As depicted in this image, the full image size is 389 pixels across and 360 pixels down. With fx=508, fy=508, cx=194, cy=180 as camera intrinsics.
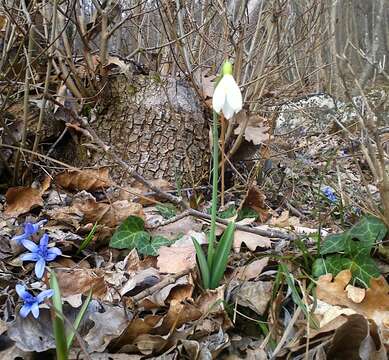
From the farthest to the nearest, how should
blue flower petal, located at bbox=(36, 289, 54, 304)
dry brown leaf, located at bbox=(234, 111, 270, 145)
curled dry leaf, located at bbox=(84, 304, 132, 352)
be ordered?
dry brown leaf, located at bbox=(234, 111, 270, 145)
curled dry leaf, located at bbox=(84, 304, 132, 352)
blue flower petal, located at bbox=(36, 289, 54, 304)

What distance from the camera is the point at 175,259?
1.62 metres

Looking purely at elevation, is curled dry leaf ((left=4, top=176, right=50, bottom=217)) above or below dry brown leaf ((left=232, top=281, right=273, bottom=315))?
above

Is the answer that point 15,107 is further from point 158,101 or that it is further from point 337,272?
point 337,272

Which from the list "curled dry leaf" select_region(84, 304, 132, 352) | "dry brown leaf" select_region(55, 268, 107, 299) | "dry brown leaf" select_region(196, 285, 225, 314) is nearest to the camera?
"curled dry leaf" select_region(84, 304, 132, 352)

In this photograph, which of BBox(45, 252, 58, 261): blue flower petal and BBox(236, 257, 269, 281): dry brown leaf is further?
BBox(236, 257, 269, 281): dry brown leaf

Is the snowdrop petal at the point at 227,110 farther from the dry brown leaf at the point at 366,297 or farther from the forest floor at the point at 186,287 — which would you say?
the dry brown leaf at the point at 366,297

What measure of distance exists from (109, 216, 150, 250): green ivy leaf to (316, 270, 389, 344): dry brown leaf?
2.22ft

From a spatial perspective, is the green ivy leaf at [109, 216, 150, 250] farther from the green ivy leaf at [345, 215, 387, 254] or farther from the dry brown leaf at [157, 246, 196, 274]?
the green ivy leaf at [345, 215, 387, 254]

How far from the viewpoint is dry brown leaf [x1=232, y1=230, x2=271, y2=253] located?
68.3 inches

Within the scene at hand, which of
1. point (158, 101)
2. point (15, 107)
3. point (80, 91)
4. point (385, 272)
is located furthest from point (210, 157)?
point (385, 272)

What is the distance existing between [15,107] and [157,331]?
1878 millimetres

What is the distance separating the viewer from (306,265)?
60.8 inches

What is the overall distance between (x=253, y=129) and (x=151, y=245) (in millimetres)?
1209

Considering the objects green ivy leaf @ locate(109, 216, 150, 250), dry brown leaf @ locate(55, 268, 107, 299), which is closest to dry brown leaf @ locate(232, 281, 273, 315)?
dry brown leaf @ locate(55, 268, 107, 299)
